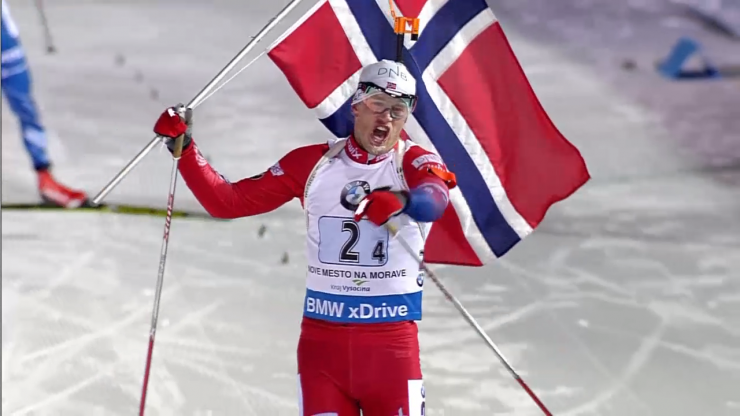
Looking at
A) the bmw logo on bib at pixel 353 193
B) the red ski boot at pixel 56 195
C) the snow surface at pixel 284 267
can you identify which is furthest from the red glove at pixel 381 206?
the red ski boot at pixel 56 195

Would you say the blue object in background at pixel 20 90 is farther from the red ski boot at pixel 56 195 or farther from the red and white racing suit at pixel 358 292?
the red and white racing suit at pixel 358 292

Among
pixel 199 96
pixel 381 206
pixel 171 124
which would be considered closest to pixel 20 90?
pixel 199 96

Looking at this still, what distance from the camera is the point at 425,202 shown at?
105 inches

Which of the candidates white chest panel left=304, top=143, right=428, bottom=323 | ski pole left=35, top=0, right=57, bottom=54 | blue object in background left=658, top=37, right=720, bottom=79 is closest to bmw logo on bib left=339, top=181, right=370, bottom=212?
white chest panel left=304, top=143, right=428, bottom=323

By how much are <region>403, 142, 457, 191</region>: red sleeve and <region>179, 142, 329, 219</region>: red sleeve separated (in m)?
0.24

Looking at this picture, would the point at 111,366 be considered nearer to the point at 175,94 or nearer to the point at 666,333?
the point at 666,333

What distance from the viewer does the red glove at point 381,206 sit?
2.59 m

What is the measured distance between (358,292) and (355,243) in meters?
0.13

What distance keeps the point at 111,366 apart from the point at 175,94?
3830 millimetres

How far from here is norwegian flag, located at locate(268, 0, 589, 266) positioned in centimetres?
342

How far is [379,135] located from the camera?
2822 mm

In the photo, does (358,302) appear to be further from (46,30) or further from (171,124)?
(46,30)

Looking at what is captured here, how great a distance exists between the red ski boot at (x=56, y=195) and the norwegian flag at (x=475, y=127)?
117 inches

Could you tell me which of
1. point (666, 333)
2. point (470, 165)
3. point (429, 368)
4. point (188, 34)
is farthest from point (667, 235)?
point (188, 34)
